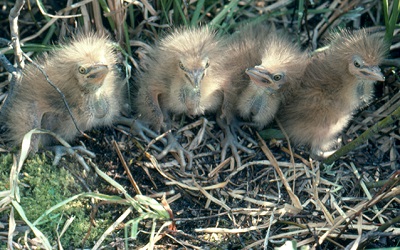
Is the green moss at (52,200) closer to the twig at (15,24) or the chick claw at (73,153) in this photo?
the chick claw at (73,153)

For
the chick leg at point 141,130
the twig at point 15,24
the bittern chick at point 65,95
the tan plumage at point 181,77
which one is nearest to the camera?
the twig at point 15,24

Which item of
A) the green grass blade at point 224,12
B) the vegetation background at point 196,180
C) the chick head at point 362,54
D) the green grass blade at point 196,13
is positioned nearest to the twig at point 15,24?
the vegetation background at point 196,180

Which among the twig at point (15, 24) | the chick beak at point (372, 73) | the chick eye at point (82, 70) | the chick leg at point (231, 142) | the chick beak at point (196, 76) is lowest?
the chick leg at point (231, 142)

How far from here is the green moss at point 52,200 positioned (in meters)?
3.17

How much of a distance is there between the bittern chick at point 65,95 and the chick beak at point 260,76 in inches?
28.5

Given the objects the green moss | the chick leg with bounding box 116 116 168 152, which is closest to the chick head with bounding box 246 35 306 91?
the chick leg with bounding box 116 116 168 152

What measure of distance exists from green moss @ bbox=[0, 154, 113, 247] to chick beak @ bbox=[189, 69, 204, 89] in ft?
2.59

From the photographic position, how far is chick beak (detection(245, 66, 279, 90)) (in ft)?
11.5

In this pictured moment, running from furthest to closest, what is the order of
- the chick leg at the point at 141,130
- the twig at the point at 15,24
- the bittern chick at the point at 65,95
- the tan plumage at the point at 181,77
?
1. the chick leg at the point at 141,130
2. the tan plumage at the point at 181,77
3. the bittern chick at the point at 65,95
4. the twig at the point at 15,24

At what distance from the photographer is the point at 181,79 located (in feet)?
11.8

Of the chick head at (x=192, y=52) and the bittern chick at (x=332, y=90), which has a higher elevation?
the chick head at (x=192, y=52)

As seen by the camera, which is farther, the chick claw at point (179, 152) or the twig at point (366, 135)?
the chick claw at point (179, 152)

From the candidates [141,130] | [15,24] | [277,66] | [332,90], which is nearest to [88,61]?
[15,24]

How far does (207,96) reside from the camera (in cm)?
366
